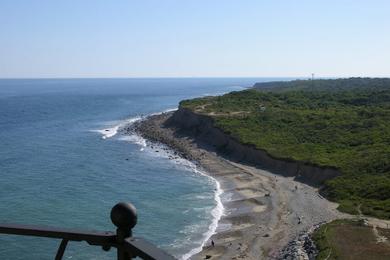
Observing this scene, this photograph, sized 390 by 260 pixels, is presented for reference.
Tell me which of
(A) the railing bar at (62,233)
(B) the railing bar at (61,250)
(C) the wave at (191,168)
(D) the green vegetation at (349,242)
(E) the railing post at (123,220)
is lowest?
(C) the wave at (191,168)

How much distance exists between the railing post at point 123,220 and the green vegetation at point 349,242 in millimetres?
26952

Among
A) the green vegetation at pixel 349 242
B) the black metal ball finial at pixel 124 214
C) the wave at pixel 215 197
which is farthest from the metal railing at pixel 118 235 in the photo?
the wave at pixel 215 197

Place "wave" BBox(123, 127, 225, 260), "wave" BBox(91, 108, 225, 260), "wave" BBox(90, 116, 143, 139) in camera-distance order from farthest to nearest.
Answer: "wave" BBox(90, 116, 143, 139) < "wave" BBox(91, 108, 225, 260) < "wave" BBox(123, 127, 225, 260)

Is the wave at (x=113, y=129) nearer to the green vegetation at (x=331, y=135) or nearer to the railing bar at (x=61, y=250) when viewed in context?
the green vegetation at (x=331, y=135)

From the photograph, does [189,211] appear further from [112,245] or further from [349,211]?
[112,245]

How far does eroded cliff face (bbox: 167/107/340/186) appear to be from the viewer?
53250mm

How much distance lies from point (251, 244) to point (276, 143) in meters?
34.7

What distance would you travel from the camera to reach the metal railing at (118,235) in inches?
117

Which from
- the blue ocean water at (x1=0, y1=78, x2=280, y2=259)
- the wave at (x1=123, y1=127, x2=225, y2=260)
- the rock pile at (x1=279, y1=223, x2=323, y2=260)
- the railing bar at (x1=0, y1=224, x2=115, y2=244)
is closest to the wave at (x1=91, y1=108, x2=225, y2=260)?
the wave at (x1=123, y1=127, x2=225, y2=260)

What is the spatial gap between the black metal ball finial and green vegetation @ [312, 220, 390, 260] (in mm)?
27118

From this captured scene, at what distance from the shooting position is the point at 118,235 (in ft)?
10.6

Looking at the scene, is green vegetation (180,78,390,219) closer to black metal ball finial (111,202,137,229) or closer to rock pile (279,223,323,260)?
rock pile (279,223,323,260)

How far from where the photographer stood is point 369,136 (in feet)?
214

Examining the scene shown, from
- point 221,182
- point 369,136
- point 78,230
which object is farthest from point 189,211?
point 78,230
